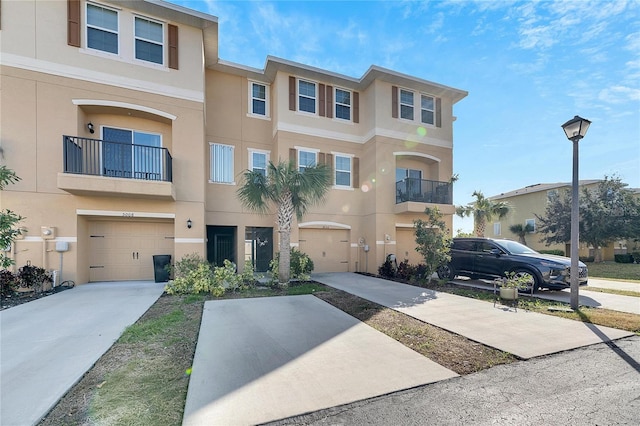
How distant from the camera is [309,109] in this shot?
13.2m

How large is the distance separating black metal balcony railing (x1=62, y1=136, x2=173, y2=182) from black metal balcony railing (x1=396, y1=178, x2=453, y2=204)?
9.94m

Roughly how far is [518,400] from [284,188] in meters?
7.77

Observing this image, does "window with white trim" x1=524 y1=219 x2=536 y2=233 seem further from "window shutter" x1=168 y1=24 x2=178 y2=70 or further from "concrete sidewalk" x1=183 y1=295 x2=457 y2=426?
"window shutter" x1=168 y1=24 x2=178 y2=70

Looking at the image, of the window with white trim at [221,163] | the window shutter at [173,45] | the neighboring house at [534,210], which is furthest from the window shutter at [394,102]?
the neighboring house at [534,210]

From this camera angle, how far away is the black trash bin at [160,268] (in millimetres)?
9984

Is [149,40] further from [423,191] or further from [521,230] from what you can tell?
[521,230]

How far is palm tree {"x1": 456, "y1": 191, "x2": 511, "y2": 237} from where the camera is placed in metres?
18.7

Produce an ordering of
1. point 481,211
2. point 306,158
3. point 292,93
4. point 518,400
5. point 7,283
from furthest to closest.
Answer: point 481,211 < point 306,158 < point 292,93 < point 7,283 < point 518,400

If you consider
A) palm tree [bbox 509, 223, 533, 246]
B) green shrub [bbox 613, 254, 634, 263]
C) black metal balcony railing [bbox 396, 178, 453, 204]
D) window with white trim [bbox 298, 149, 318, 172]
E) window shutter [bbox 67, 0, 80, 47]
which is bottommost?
green shrub [bbox 613, 254, 634, 263]

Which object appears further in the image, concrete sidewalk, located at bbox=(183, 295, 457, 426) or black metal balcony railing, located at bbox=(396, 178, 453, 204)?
black metal balcony railing, located at bbox=(396, 178, 453, 204)

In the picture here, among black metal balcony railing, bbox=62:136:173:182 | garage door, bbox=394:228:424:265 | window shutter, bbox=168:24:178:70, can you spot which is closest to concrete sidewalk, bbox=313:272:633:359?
garage door, bbox=394:228:424:265

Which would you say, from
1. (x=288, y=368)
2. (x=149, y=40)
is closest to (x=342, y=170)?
(x=149, y=40)

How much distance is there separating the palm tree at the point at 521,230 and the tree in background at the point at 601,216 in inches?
129

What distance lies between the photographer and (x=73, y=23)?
9.18 m
